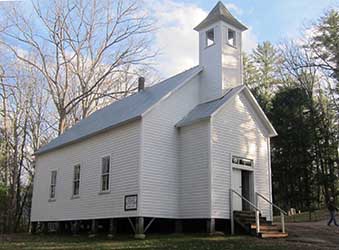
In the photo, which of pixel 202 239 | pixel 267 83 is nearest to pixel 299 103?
pixel 267 83

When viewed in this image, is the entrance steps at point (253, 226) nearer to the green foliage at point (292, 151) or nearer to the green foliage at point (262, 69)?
the green foliage at point (292, 151)

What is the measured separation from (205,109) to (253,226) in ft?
16.4

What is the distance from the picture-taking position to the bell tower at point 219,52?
18266 mm

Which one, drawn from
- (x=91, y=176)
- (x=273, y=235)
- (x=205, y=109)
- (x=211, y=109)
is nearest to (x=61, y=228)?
(x=91, y=176)

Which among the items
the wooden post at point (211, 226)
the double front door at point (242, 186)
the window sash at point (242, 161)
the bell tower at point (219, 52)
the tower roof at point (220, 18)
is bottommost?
the wooden post at point (211, 226)

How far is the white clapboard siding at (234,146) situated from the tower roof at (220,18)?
136 inches

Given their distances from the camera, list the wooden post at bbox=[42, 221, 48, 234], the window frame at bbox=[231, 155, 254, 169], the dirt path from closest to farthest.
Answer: the dirt path, the window frame at bbox=[231, 155, 254, 169], the wooden post at bbox=[42, 221, 48, 234]

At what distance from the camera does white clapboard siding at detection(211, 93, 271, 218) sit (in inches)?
629

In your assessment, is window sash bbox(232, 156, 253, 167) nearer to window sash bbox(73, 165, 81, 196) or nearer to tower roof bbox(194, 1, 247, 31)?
tower roof bbox(194, 1, 247, 31)

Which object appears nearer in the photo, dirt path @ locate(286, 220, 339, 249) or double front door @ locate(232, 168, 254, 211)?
dirt path @ locate(286, 220, 339, 249)

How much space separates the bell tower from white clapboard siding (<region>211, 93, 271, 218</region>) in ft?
3.49

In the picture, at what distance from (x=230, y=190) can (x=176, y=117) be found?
373cm

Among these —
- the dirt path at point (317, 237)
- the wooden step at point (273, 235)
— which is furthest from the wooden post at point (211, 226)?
the dirt path at point (317, 237)

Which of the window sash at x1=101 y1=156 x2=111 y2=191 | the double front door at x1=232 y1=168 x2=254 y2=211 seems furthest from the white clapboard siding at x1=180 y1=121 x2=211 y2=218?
the window sash at x1=101 y1=156 x2=111 y2=191
